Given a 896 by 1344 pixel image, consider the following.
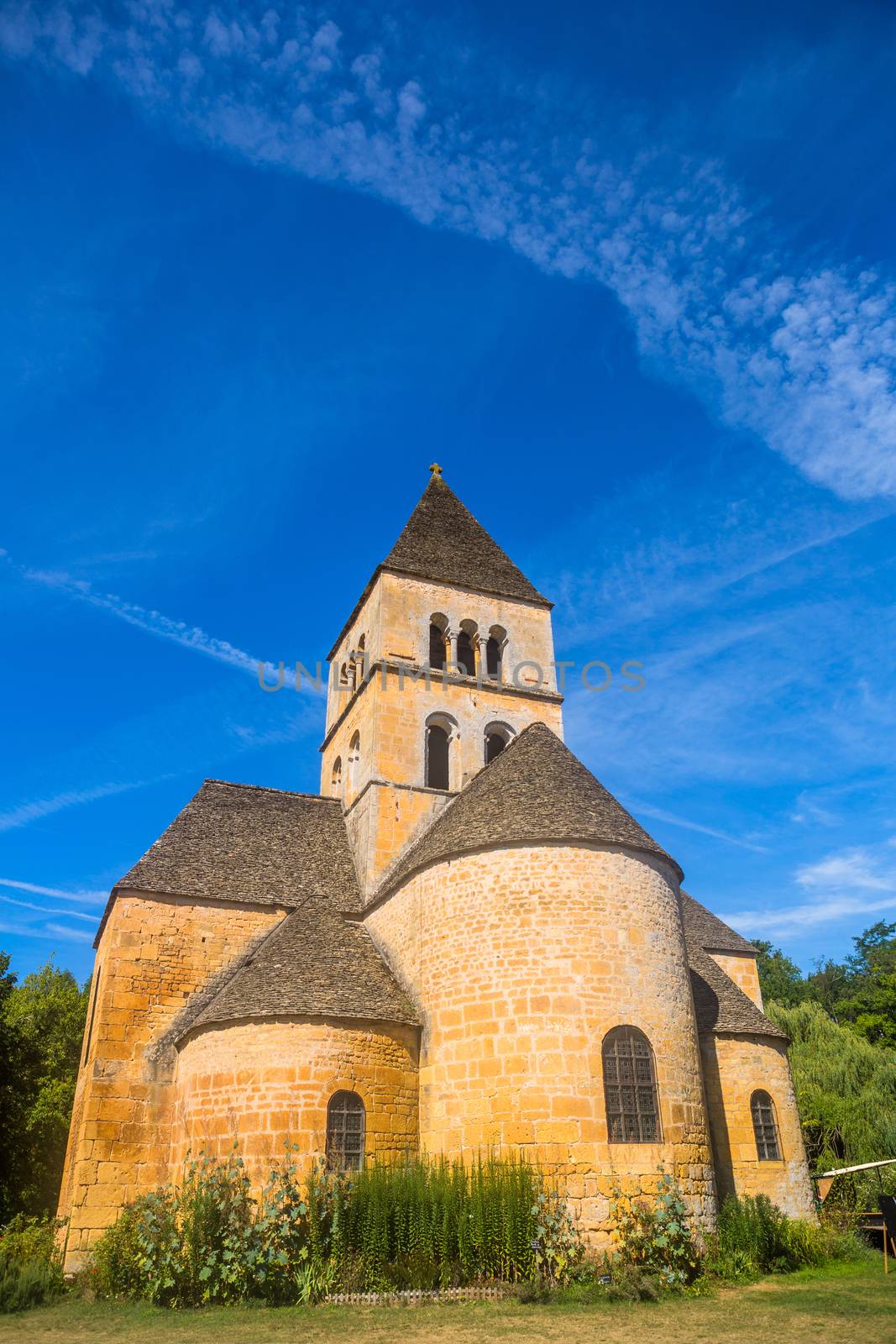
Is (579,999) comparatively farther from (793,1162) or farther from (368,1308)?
(793,1162)

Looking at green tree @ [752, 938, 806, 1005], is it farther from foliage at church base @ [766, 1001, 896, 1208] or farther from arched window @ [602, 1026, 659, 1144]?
arched window @ [602, 1026, 659, 1144]

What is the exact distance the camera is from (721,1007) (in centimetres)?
1786

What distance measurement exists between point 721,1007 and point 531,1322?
8955 millimetres

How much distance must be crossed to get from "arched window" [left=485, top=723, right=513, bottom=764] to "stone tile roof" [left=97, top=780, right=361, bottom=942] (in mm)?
4118

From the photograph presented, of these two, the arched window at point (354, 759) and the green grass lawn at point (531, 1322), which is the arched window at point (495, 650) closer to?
the arched window at point (354, 759)

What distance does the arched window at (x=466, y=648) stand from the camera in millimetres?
24297

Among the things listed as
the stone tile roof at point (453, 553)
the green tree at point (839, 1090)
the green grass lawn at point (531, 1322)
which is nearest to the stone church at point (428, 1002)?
the green grass lawn at point (531, 1322)

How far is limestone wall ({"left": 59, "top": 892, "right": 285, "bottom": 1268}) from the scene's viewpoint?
1595cm

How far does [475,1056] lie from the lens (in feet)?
46.9

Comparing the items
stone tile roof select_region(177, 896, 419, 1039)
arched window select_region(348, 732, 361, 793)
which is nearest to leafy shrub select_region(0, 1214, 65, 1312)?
stone tile roof select_region(177, 896, 419, 1039)

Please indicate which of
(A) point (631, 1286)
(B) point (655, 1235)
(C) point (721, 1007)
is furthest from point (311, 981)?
(C) point (721, 1007)

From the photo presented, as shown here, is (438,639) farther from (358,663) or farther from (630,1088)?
(630,1088)

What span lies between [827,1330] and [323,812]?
Result: 1618cm

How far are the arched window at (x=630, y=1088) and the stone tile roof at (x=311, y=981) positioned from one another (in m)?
3.45
